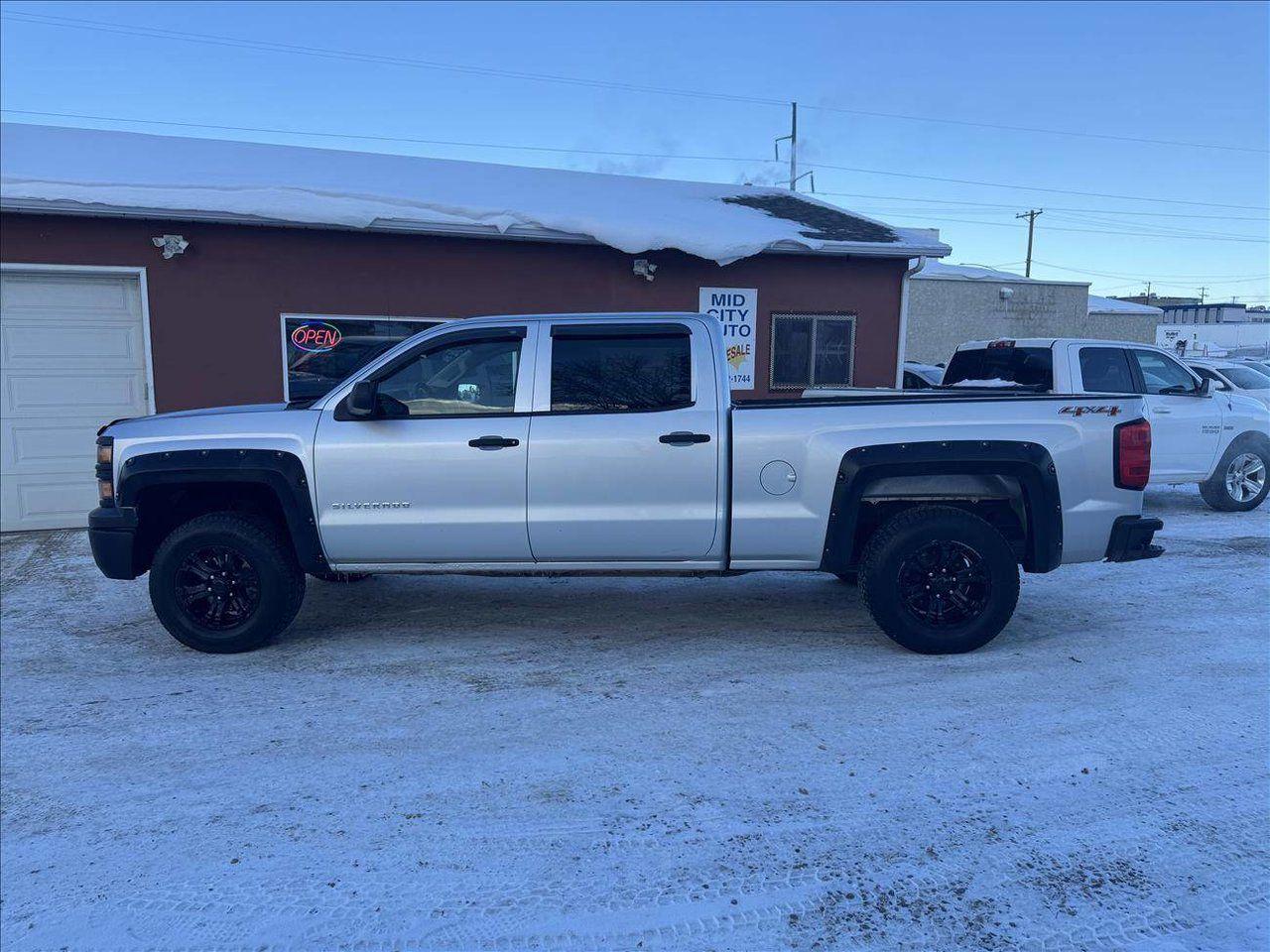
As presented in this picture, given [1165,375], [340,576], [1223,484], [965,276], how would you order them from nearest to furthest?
1. [340,576]
2. [1165,375]
3. [1223,484]
4. [965,276]

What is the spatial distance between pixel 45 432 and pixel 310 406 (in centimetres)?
565

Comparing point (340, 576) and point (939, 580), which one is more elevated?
point (939, 580)

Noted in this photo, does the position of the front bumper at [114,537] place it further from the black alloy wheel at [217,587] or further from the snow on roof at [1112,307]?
the snow on roof at [1112,307]

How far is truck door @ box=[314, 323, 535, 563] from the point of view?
523 centimetres

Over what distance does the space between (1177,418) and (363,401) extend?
9104 millimetres

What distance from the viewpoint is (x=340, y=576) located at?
6168 millimetres

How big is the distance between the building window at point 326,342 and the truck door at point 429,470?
493 centimetres

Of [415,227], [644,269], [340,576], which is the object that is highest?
[415,227]

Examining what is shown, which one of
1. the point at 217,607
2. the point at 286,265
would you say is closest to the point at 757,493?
the point at 217,607

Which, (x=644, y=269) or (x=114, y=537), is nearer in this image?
(x=114, y=537)

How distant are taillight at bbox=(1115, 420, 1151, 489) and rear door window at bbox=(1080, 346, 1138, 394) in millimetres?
4805

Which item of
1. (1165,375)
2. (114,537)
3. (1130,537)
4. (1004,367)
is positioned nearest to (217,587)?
(114,537)

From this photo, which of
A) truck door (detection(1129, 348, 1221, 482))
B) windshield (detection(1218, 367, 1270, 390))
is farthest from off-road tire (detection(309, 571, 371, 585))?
windshield (detection(1218, 367, 1270, 390))

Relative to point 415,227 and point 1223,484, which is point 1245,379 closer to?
point 1223,484
